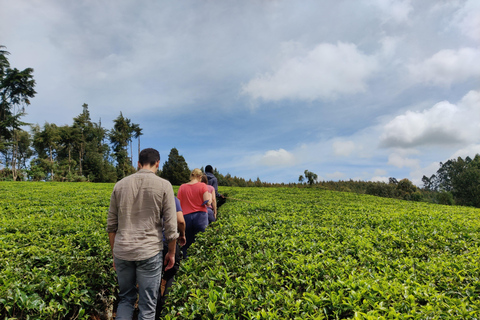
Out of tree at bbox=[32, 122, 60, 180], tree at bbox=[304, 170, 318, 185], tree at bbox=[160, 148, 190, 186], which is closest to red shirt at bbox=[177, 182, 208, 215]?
tree at bbox=[304, 170, 318, 185]

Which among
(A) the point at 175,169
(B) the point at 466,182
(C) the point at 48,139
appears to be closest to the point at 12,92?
(C) the point at 48,139

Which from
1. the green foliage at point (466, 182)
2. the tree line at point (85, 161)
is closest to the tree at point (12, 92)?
the tree line at point (85, 161)

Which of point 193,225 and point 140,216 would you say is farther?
point 193,225

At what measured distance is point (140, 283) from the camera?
2887 millimetres

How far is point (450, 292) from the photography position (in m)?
2.79

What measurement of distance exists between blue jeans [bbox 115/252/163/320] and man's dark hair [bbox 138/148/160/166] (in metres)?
1.14

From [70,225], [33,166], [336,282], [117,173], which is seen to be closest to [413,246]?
[336,282]

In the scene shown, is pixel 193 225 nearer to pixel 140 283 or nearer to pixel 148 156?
pixel 140 283

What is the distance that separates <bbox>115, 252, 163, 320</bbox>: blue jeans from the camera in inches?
113

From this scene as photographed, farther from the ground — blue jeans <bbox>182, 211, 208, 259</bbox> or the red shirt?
the red shirt

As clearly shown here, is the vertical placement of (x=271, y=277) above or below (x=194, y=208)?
below

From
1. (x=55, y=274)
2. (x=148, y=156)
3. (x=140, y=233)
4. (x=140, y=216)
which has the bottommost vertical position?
(x=55, y=274)

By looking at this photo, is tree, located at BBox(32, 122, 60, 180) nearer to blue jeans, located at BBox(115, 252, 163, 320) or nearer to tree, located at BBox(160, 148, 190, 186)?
tree, located at BBox(160, 148, 190, 186)

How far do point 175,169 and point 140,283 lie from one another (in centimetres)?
3824
